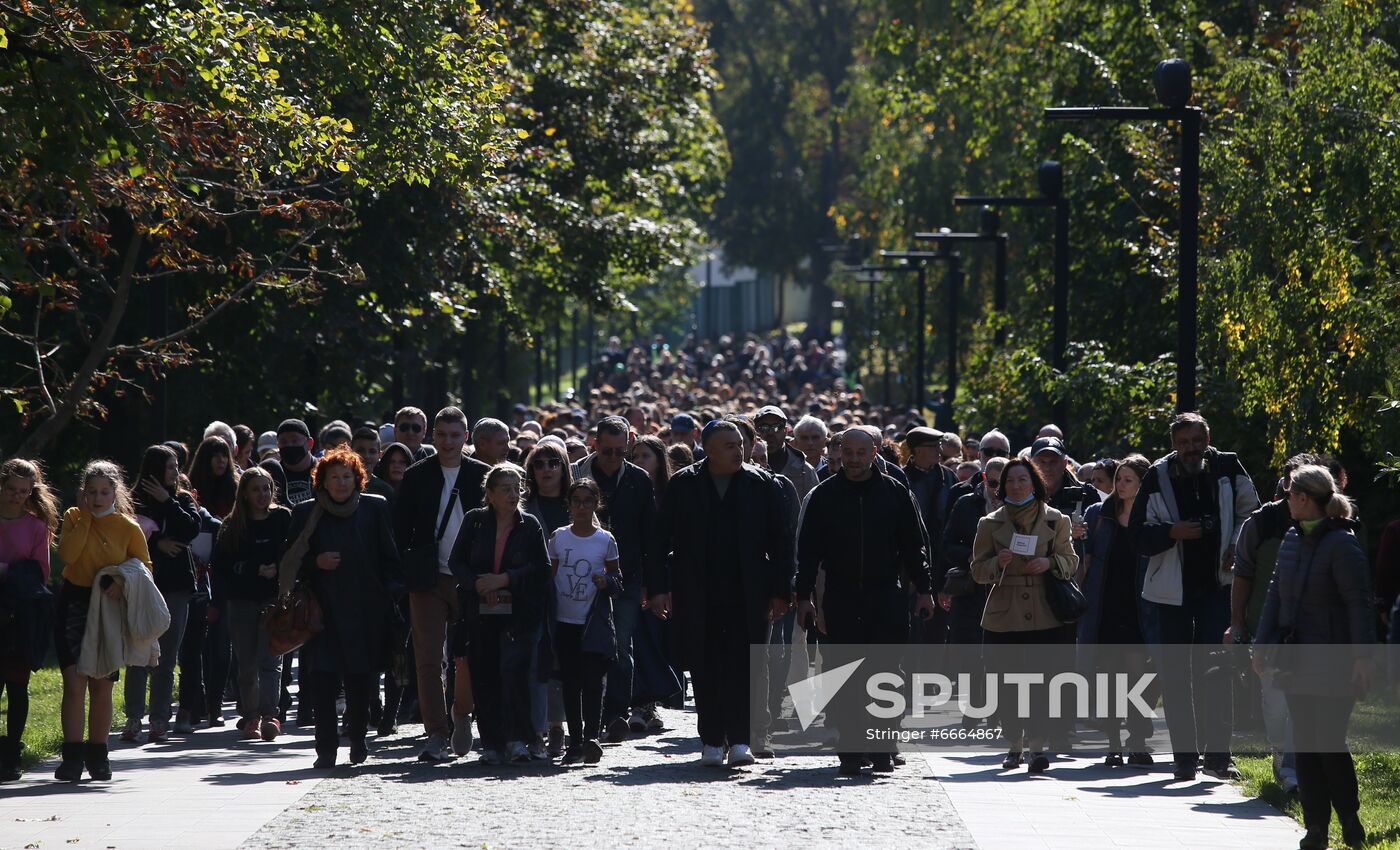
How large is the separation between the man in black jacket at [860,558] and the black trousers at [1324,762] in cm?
274

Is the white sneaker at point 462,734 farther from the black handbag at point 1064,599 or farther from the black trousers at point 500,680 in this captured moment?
the black handbag at point 1064,599

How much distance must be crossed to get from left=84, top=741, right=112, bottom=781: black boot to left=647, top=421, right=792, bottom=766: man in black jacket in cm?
296

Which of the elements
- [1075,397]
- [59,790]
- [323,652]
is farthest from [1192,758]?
[1075,397]

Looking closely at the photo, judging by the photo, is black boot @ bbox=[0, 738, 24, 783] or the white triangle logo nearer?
black boot @ bbox=[0, 738, 24, 783]

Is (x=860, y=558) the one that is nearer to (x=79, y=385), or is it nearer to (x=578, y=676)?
(x=578, y=676)

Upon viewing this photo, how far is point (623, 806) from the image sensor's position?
1085 cm

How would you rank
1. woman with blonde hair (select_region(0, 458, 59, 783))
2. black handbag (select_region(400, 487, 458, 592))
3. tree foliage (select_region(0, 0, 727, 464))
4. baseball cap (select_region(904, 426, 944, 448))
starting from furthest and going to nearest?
1. baseball cap (select_region(904, 426, 944, 448))
2. tree foliage (select_region(0, 0, 727, 464))
3. black handbag (select_region(400, 487, 458, 592))
4. woman with blonde hair (select_region(0, 458, 59, 783))

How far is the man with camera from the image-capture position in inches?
486

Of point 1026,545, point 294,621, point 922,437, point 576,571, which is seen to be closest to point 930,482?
point 922,437

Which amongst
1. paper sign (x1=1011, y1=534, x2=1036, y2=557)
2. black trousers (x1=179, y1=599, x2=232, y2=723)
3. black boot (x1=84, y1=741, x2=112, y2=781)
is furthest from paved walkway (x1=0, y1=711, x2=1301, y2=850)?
black trousers (x1=179, y1=599, x2=232, y2=723)

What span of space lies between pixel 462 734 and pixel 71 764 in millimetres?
2165

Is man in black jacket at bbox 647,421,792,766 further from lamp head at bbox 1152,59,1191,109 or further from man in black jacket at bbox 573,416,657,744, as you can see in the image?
lamp head at bbox 1152,59,1191,109

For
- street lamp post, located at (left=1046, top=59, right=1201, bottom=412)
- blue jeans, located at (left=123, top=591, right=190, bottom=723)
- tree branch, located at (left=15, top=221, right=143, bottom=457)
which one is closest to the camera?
blue jeans, located at (left=123, top=591, right=190, bottom=723)

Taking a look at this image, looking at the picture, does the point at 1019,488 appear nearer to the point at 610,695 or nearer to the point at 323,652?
the point at 610,695
